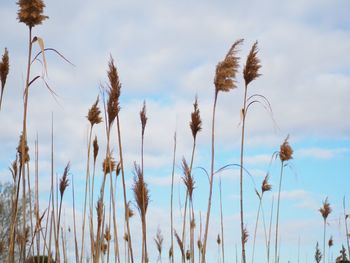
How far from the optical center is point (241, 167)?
374 centimetres

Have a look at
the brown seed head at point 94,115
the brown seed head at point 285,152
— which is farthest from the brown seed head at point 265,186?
the brown seed head at point 94,115

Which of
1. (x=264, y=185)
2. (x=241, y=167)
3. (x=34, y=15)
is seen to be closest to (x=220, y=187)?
(x=264, y=185)

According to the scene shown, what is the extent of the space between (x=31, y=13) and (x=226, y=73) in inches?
53.2

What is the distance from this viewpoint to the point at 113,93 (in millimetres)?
3178

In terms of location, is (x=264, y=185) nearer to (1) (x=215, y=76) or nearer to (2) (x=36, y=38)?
(1) (x=215, y=76)

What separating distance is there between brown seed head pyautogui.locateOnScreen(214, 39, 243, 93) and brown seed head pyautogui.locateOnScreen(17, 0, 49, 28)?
1223 mm

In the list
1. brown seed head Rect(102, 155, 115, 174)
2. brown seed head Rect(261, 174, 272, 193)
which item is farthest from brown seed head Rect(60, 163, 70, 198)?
brown seed head Rect(261, 174, 272, 193)

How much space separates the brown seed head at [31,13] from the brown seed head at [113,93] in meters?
0.48

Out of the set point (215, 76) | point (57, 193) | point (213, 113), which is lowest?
point (57, 193)

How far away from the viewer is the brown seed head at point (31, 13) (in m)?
3.11

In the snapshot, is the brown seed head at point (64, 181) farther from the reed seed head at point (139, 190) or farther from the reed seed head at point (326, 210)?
the reed seed head at point (326, 210)

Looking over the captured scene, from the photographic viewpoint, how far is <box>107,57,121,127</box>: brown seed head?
317 centimetres

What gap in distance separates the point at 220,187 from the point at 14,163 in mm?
1894

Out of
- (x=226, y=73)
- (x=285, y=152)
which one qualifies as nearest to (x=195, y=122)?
(x=226, y=73)
